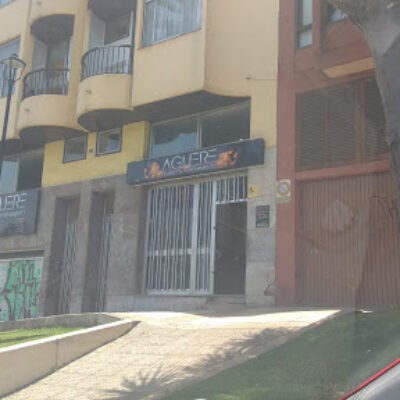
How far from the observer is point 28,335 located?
8.86 meters

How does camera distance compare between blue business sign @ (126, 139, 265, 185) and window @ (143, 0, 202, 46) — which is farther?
window @ (143, 0, 202, 46)

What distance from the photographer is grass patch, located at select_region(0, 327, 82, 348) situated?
830 centimetres

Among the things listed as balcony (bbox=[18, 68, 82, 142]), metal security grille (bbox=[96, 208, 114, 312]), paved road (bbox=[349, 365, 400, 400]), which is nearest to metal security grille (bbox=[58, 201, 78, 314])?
metal security grille (bbox=[96, 208, 114, 312])

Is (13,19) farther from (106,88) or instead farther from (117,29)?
(106,88)

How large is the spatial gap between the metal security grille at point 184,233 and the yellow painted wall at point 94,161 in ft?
4.09

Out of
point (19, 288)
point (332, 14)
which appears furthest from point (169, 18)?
point (19, 288)

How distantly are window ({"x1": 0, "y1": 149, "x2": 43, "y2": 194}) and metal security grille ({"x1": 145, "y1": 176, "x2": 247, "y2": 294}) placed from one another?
4877mm

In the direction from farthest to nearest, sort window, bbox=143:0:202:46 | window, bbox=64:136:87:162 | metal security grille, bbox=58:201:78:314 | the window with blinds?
window, bbox=64:136:87:162 < metal security grille, bbox=58:201:78:314 < window, bbox=143:0:202:46 < the window with blinds

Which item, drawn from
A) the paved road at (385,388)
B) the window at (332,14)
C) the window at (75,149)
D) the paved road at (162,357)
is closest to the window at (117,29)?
the window at (75,149)

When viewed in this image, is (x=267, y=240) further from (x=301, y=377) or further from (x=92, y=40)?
(x=92, y=40)

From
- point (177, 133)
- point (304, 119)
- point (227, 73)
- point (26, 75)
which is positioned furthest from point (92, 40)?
point (304, 119)

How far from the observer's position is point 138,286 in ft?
42.6

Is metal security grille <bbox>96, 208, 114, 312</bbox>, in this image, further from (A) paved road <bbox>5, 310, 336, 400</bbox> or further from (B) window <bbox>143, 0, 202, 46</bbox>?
(A) paved road <bbox>5, 310, 336, 400</bbox>

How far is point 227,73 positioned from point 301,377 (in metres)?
8.35
